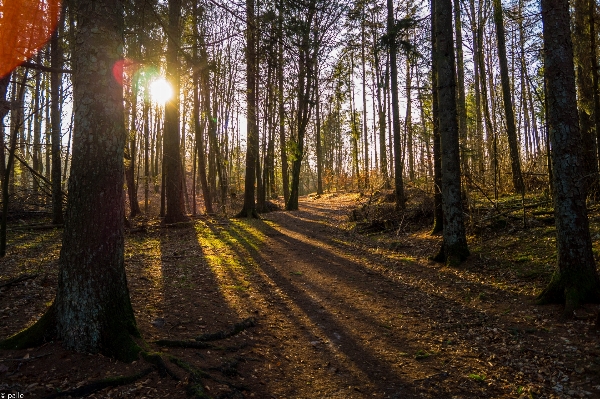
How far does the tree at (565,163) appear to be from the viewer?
17.4ft

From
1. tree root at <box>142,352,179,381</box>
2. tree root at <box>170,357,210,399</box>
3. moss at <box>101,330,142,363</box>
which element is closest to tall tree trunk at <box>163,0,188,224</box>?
moss at <box>101,330,142,363</box>

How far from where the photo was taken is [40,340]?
3.83 m

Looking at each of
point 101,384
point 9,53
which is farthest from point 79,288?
point 9,53

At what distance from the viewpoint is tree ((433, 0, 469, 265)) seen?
8125 mm

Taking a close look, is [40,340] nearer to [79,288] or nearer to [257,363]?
[79,288]

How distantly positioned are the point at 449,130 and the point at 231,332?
627 centimetres

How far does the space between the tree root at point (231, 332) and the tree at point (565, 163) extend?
179 inches

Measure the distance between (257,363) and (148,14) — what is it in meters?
5.87

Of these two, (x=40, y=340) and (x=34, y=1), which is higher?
(x=34, y=1)

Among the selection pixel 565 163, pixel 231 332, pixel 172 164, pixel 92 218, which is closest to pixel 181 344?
pixel 231 332

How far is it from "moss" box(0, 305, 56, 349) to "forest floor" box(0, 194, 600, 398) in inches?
3.8

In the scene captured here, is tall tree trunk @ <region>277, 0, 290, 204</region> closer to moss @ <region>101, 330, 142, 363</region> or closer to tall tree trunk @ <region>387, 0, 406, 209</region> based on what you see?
moss @ <region>101, 330, 142, 363</region>

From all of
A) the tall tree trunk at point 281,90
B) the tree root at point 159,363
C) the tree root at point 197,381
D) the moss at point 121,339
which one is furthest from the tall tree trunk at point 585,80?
the moss at point 121,339

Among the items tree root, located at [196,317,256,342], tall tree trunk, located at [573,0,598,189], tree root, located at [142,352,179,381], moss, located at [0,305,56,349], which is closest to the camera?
tree root, located at [142,352,179,381]
